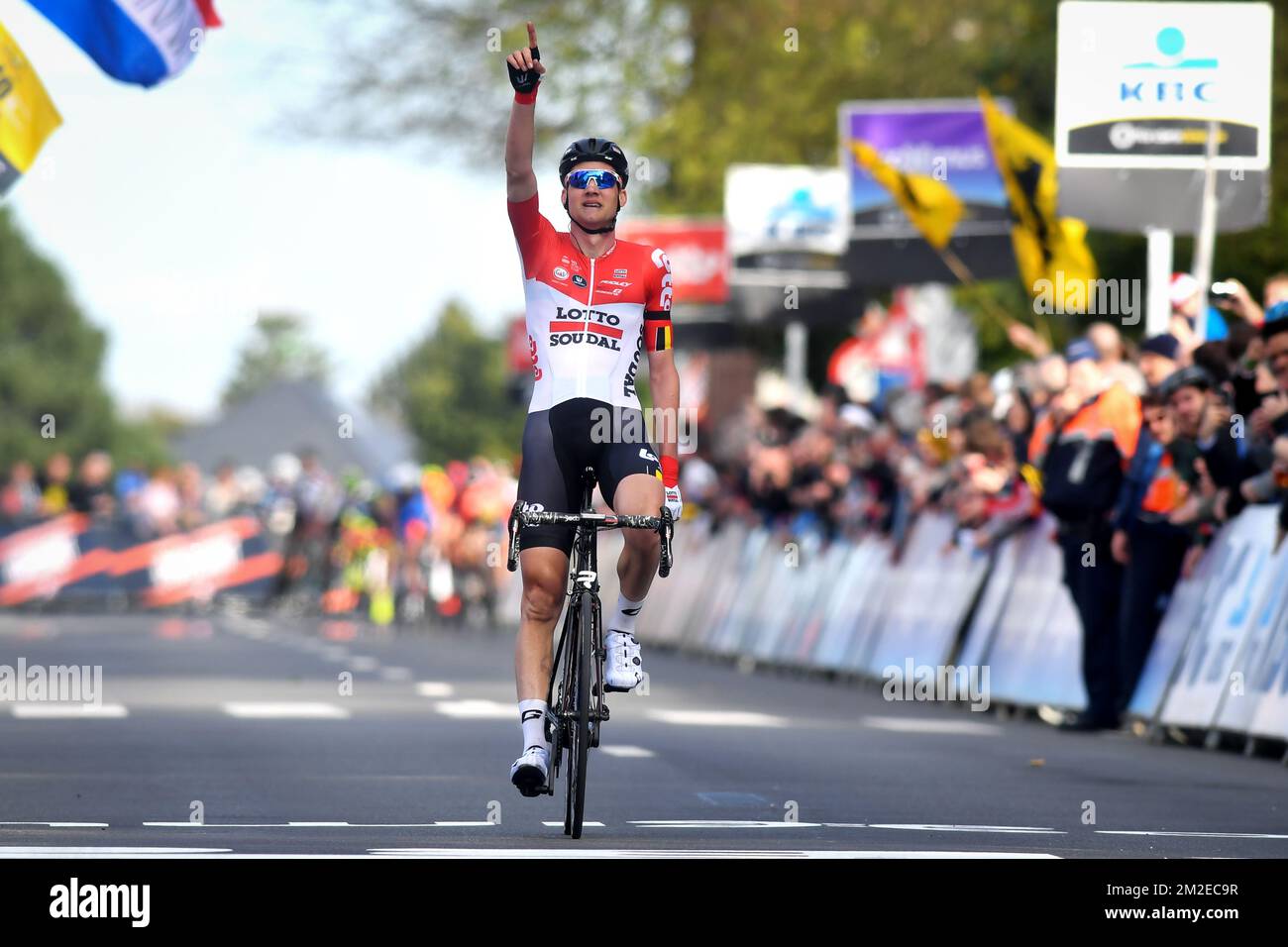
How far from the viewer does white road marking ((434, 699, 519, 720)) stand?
58.4 ft

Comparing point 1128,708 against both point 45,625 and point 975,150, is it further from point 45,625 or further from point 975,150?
point 45,625

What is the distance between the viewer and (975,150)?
31.5 meters

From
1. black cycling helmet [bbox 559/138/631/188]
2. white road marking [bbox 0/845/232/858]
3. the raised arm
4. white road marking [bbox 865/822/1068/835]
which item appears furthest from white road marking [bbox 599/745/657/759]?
white road marking [bbox 0/845/232/858]

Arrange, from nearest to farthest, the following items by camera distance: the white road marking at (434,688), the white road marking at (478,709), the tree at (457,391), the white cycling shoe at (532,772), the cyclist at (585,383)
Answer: the white cycling shoe at (532,772) < the cyclist at (585,383) < the white road marking at (478,709) < the white road marking at (434,688) < the tree at (457,391)

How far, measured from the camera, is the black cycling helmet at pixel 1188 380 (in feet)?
54.1

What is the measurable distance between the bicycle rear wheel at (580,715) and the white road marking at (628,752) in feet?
13.6

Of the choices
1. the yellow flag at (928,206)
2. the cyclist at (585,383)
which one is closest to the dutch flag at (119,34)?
the cyclist at (585,383)

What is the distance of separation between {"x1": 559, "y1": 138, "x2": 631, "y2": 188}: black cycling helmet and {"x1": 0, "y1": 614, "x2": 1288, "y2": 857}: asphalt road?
2.24 m

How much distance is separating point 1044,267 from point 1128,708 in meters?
6.81

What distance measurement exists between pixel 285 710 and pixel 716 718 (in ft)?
8.12

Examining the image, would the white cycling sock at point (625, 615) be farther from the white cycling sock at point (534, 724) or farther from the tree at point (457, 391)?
the tree at point (457, 391)

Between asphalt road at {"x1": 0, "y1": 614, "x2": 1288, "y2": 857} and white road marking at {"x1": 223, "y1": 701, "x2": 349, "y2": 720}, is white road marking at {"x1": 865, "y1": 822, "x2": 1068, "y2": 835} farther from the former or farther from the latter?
white road marking at {"x1": 223, "y1": 701, "x2": 349, "y2": 720}

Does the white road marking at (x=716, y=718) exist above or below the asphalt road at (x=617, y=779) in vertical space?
below
